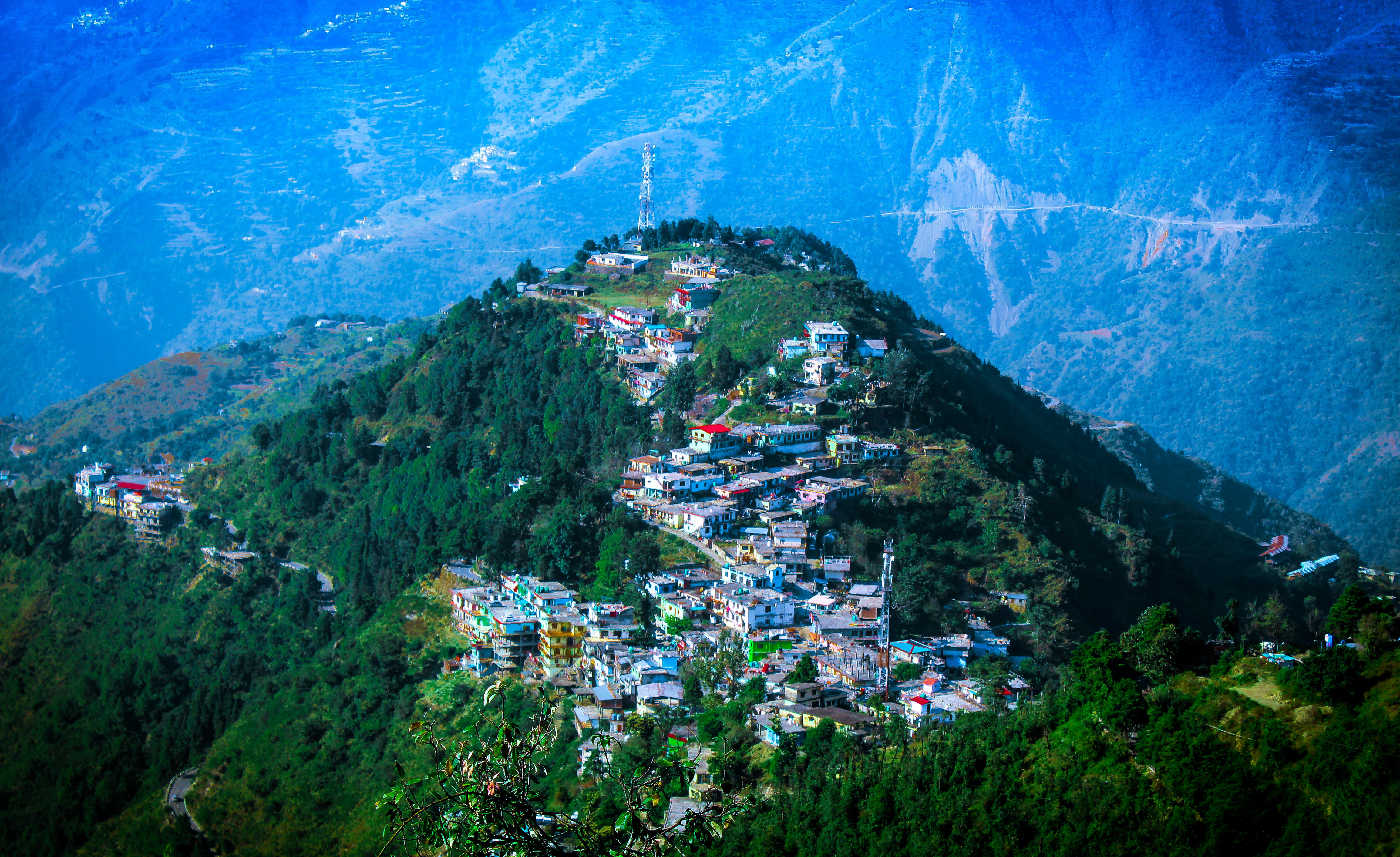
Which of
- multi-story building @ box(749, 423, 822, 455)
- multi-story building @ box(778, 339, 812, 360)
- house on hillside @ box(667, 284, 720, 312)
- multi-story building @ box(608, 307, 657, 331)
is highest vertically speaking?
house on hillside @ box(667, 284, 720, 312)

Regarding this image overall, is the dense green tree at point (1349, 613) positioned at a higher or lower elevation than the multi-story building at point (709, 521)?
lower

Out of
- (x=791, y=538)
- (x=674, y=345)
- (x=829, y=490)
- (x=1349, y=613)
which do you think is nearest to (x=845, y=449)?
(x=829, y=490)

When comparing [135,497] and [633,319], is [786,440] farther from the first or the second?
[135,497]

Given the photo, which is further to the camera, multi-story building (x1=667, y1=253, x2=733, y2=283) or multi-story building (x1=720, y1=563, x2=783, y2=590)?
multi-story building (x1=667, y1=253, x2=733, y2=283)

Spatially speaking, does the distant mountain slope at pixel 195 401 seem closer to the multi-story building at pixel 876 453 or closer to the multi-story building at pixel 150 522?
the multi-story building at pixel 150 522

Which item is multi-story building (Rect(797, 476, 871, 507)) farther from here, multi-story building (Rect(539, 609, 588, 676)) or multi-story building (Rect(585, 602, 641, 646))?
multi-story building (Rect(539, 609, 588, 676))

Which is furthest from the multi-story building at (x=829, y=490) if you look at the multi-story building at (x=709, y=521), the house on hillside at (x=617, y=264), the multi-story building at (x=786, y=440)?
the house on hillside at (x=617, y=264)

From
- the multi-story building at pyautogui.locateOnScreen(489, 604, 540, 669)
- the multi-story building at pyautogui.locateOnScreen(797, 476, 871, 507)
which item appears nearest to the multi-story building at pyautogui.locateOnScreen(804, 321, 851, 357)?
the multi-story building at pyautogui.locateOnScreen(797, 476, 871, 507)
